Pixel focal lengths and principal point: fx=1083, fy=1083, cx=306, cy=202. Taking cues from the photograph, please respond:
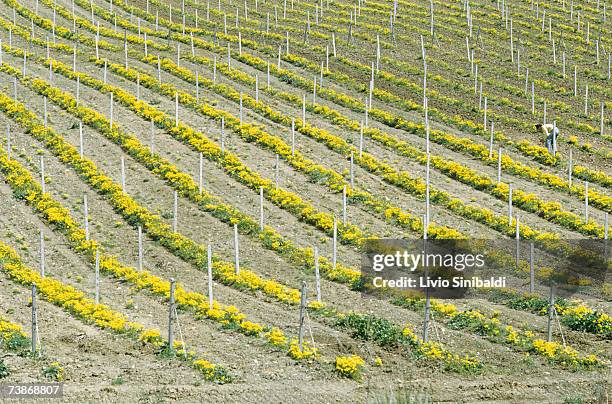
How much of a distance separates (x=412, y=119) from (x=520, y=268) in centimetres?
1734

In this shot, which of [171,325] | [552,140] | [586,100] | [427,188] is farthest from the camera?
[586,100]

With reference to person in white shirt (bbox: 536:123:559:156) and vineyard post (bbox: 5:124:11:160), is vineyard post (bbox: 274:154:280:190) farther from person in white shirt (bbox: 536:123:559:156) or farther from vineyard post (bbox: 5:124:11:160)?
person in white shirt (bbox: 536:123:559:156)

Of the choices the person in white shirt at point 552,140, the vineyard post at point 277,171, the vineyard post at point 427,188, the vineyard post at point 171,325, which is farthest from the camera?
the person in white shirt at point 552,140

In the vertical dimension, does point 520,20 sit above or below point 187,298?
above

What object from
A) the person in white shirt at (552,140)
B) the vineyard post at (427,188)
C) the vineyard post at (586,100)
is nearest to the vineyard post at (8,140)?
the vineyard post at (427,188)

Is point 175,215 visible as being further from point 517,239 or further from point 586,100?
point 586,100

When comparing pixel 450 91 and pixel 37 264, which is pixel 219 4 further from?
pixel 37 264

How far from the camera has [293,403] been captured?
2131 centimetres

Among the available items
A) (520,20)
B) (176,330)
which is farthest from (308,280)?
(520,20)

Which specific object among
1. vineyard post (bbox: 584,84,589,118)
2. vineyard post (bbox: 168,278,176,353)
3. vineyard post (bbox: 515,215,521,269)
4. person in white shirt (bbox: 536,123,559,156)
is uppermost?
vineyard post (bbox: 584,84,589,118)

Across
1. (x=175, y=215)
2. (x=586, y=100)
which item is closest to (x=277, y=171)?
(x=175, y=215)

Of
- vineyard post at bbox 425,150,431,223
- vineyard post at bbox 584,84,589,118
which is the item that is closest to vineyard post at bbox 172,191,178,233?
vineyard post at bbox 425,150,431,223

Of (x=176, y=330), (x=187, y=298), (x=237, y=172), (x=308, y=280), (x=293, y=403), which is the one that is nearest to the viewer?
(x=293, y=403)

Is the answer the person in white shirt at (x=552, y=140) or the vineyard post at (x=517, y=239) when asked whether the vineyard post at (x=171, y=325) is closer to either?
the vineyard post at (x=517, y=239)
